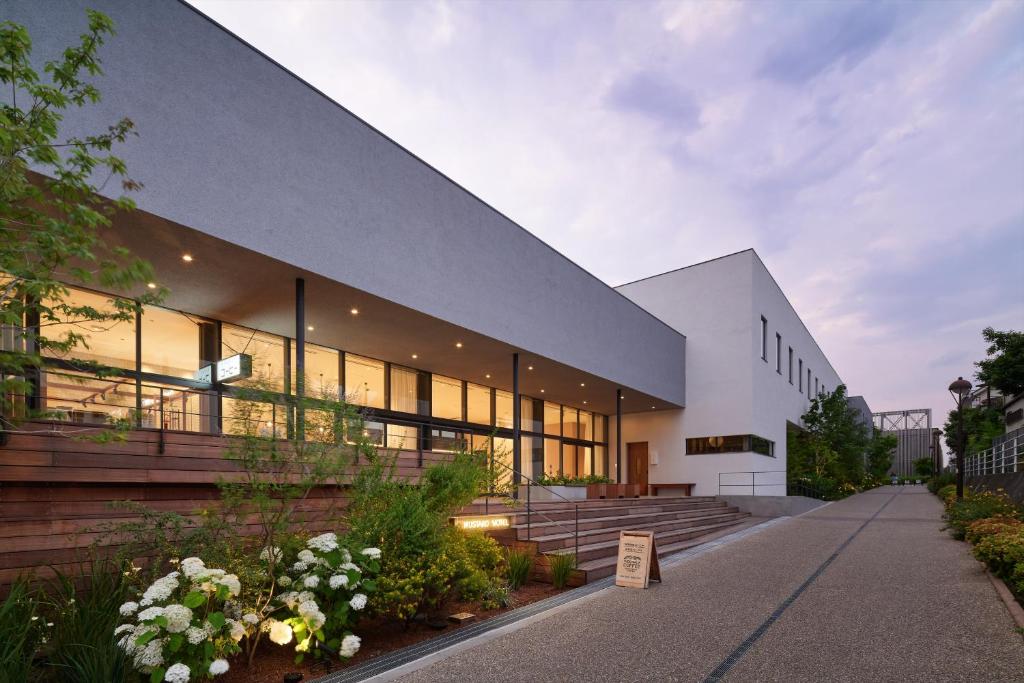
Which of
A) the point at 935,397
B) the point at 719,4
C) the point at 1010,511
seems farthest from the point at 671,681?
the point at 935,397

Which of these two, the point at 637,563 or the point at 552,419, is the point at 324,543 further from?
the point at 552,419

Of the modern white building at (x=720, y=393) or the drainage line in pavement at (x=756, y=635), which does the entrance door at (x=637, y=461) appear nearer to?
the modern white building at (x=720, y=393)

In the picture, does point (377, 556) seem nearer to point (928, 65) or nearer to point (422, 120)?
point (928, 65)

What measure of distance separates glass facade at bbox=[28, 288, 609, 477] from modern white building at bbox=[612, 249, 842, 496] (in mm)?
2948

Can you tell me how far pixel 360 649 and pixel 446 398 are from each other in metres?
13.2

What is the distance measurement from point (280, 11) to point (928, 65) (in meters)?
15.6

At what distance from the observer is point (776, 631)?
6.27 meters

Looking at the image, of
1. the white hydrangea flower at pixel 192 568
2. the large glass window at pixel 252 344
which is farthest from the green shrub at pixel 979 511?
the large glass window at pixel 252 344

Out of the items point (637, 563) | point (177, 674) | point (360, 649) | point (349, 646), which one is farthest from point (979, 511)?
point (177, 674)

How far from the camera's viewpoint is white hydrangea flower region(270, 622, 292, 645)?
5070 mm

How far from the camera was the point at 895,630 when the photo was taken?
6.25 meters

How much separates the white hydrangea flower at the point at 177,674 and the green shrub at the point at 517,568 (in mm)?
4958

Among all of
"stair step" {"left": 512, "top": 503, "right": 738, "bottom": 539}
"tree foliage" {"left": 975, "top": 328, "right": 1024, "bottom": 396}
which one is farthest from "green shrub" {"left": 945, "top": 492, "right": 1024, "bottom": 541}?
"tree foliage" {"left": 975, "top": 328, "right": 1024, "bottom": 396}

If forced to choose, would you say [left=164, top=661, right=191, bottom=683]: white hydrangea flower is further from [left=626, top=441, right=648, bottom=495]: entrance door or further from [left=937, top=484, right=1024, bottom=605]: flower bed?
[left=626, top=441, right=648, bottom=495]: entrance door
